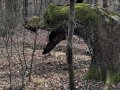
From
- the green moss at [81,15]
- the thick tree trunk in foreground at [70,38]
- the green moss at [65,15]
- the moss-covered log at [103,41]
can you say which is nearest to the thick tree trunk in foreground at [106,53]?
the moss-covered log at [103,41]

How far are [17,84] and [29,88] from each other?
23.0 inches

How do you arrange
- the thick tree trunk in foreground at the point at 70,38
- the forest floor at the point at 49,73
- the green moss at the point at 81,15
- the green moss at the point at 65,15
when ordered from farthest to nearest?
1. the green moss at the point at 65,15
2. the green moss at the point at 81,15
3. the forest floor at the point at 49,73
4. the thick tree trunk in foreground at the point at 70,38

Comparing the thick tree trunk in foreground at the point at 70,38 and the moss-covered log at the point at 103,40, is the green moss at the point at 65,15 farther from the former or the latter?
the thick tree trunk in foreground at the point at 70,38

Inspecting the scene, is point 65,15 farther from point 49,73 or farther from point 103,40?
point 49,73

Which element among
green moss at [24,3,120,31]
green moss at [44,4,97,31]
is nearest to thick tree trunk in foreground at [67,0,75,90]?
green moss at [24,3,120,31]

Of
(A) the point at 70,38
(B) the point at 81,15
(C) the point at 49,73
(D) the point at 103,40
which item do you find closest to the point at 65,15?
(B) the point at 81,15

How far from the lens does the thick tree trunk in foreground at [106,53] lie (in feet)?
35.4

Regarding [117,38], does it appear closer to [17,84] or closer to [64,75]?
[64,75]

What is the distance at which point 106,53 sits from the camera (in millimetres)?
10891

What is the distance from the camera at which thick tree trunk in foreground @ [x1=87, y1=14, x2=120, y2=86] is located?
1080 centimetres

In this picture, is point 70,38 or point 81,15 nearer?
point 70,38

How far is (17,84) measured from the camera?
11148 millimetres

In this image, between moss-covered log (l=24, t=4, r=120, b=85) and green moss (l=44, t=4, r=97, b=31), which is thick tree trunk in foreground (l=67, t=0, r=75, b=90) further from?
green moss (l=44, t=4, r=97, b=31)

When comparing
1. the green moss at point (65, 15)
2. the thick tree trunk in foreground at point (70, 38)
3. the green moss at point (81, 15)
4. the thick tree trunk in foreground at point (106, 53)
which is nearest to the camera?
the thick tree trunk in foreground at point (70, 38)
